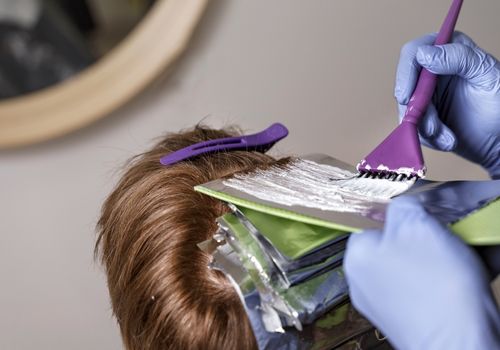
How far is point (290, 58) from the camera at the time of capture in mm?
996

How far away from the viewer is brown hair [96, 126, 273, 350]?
513 millimetres

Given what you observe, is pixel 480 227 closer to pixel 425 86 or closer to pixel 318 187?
pixel 318 187

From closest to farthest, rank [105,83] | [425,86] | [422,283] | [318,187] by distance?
[422,283] < [318,187] < [425,86] < [105,83]

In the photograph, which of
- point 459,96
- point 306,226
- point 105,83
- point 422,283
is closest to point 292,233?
point 306,226

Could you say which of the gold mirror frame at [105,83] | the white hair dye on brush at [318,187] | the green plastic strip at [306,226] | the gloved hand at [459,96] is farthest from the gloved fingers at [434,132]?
the gold mirror frame at [105,83]

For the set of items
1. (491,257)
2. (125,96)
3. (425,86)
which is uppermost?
(125,96)

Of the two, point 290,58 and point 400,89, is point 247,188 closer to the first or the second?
point 400,89

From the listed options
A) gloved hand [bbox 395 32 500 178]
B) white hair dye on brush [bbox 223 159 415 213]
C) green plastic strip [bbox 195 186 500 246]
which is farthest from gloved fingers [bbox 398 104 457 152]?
green plastic strip [bbox 195 186 500 246]

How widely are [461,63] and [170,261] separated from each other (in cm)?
39

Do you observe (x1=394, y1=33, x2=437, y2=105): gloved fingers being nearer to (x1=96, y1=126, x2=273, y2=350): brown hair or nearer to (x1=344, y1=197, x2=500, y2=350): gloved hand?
(x1=96, y1=126, x2=273, y2=350): brown hair

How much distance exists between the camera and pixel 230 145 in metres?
0.64

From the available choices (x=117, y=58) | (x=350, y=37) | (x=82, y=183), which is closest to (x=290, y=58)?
(x=350, y=37)

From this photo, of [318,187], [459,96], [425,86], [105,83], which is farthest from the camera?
[105,83]

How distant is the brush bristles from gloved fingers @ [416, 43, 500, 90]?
0.16 metres
